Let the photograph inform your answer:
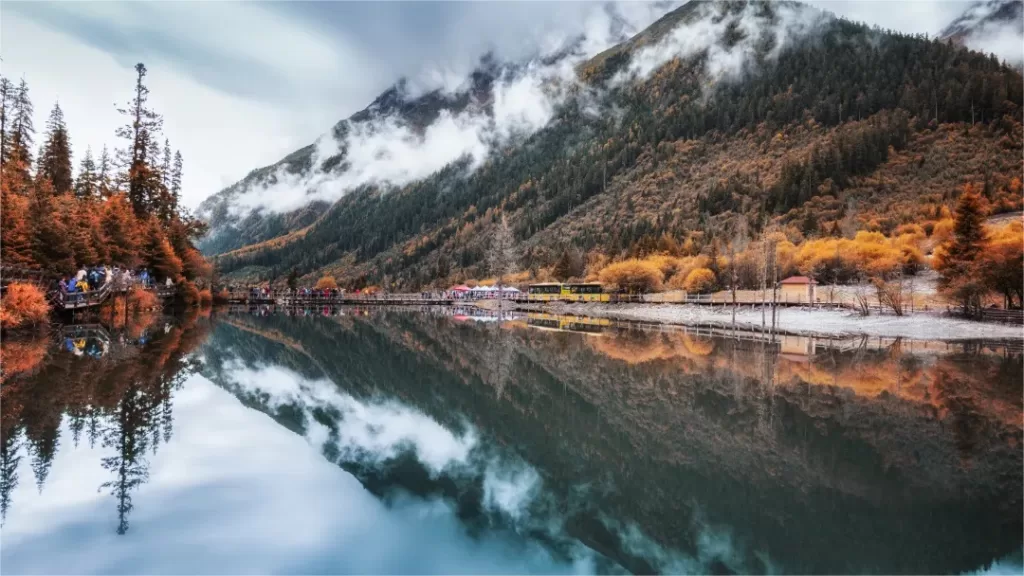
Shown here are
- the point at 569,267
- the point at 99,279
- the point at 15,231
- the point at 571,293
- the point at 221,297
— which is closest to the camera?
the point at 15,231

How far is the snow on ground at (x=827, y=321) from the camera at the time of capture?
32.8 meters

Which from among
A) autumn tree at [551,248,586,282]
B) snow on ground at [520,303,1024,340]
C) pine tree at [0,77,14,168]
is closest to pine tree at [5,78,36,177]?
pine tree at [0,77,14,168]

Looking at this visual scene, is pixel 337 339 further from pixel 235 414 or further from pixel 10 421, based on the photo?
pixel 10 421

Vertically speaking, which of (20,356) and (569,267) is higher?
(569,267)

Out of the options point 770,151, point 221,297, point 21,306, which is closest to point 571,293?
point 221,297

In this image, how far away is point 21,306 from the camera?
25.0 metres

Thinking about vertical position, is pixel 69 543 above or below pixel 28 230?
below

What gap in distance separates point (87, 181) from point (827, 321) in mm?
57898

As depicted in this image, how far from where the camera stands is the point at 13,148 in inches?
1690

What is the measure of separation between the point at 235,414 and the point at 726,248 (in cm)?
7025

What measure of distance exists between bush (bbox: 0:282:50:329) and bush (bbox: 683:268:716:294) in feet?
189

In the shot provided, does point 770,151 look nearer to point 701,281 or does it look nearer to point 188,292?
point 701,281

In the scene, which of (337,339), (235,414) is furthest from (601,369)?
(337,339)

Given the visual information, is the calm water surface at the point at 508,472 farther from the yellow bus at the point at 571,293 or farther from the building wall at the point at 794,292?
the yellow bus at the point at 571,293
